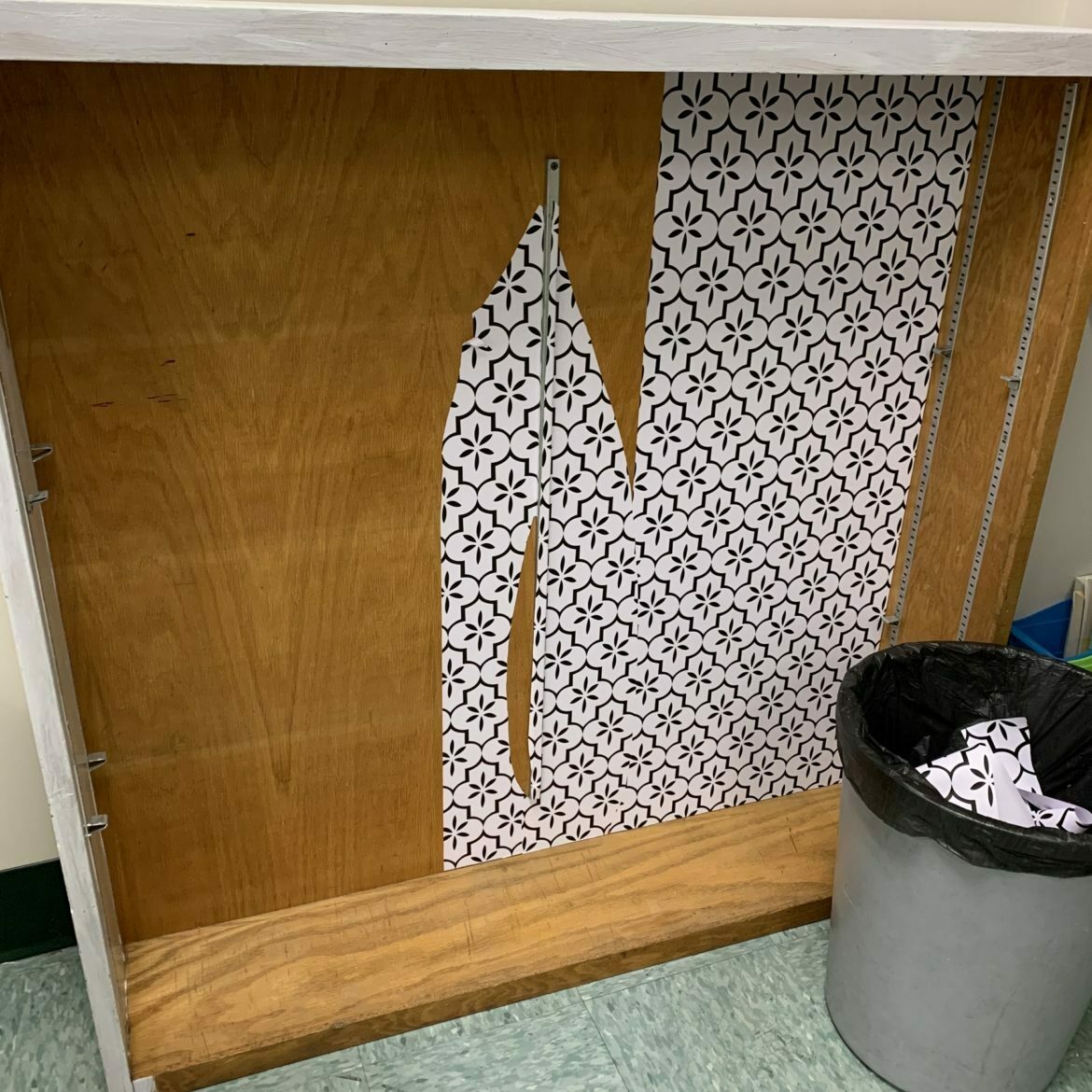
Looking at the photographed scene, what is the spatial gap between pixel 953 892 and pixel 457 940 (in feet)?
2.44

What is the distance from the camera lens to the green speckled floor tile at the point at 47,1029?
4.94ft

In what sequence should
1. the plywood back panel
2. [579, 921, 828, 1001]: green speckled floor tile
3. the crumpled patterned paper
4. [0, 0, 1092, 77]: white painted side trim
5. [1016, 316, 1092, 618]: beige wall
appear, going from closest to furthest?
[0, 0, 1092, 77]: white painted side trim → the plywood back panel → the crumpled patterned paper → [579, 921, 828, 1001]: green speckled floor tile → [1016, 316, 1092, 618]: beige wall

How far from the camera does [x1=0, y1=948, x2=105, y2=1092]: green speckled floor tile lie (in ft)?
4.94

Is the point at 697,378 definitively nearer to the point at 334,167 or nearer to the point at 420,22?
the point at 334,167

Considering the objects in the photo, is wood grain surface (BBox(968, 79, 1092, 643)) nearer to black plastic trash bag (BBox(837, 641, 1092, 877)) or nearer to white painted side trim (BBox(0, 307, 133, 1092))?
black plastic trash bag (BBox(837, 641, 1092, 877))

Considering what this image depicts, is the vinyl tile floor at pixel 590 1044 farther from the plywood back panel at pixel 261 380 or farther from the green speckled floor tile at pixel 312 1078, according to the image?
the plywood back panel at pixel 261 380

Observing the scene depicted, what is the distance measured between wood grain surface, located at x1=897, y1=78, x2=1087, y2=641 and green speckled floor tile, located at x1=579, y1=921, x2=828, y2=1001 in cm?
55

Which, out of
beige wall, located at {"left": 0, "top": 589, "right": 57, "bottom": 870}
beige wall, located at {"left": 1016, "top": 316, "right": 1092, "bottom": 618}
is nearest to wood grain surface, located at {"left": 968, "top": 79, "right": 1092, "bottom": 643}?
beige wall, located at {"left": 1016, "top": 316, "right": 1092, "bottom": 618}

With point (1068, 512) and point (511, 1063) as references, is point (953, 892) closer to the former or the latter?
point (511, 1063)

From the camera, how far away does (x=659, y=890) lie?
1776mm

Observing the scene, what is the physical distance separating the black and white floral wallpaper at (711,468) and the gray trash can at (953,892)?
0.90 ft

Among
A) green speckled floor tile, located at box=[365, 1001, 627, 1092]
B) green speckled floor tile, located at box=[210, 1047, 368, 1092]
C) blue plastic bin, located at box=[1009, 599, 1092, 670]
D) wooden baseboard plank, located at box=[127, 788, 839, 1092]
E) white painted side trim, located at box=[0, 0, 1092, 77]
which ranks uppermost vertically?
white painted side trim, located at box=[0, 0, 1092, 77]

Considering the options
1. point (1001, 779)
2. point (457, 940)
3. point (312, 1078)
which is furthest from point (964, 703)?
point (312, 1078)

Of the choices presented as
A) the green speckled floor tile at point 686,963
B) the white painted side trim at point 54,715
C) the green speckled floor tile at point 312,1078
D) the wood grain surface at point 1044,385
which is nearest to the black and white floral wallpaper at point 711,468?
the wood grain surface at point 1044,385
